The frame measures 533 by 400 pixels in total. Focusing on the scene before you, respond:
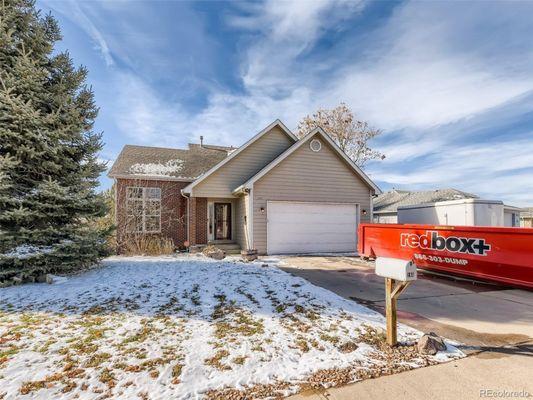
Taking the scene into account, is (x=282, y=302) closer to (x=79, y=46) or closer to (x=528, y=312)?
(x=528, y=312)

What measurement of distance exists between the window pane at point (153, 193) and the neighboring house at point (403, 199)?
737 inches

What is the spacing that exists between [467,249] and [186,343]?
7.32 meters

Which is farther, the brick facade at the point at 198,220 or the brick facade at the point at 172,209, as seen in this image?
the brick facade at the point at 172,209

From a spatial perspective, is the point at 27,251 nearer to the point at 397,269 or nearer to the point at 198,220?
the point at 198,220

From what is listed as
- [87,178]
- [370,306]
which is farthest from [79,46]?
[370,306]

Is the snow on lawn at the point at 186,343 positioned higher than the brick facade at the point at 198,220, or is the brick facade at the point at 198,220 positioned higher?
the brick facade at the point at 198,220

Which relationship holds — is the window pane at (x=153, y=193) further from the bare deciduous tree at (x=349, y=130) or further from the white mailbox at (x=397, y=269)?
the bare deciduous tree at (x=349, y=130)

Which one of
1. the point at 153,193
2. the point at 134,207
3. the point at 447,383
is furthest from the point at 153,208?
the point at 447,383

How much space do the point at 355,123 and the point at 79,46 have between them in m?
22.7

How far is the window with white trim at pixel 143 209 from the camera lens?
13797 mm

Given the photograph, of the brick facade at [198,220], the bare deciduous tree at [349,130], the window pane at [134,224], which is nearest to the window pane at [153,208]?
the window pane at [134,224]

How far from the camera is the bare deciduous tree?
26906mm

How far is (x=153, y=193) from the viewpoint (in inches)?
568

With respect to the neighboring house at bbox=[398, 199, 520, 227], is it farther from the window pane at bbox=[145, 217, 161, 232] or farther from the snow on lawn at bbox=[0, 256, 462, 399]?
the window pane at bbox=[145, 217, 161, 232]
